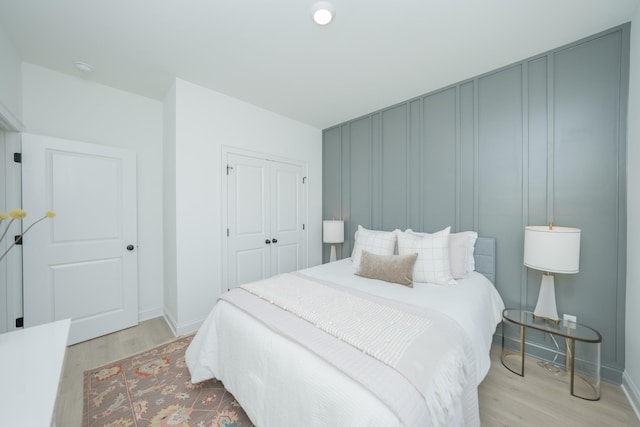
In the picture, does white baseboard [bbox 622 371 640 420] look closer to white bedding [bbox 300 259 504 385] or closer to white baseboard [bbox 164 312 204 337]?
white bedding [bbox 300 259 504 385]

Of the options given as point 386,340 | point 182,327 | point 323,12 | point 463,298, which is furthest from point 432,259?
point 182,327

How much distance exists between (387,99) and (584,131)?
5.85 ft

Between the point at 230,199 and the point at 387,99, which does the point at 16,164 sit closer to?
the point at 230,199

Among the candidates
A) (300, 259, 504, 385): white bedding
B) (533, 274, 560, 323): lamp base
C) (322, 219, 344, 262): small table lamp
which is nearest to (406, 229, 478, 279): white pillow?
(300, 259, 504, 385): white bedding

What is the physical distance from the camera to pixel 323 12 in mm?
1655

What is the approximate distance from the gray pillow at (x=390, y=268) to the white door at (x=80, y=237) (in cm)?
262

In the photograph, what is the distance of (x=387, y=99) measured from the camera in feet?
9.68

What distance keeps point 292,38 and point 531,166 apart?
2.31m

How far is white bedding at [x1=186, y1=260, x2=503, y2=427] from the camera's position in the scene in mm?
951

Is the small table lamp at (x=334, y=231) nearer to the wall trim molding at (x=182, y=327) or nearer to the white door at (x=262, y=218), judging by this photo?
the white door at (x=262, y=218)

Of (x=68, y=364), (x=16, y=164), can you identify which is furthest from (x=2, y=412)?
(x=16, y=164)

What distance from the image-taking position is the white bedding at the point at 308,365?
37.4 inches

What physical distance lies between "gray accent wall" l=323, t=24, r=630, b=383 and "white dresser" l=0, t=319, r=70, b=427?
9.61 ft

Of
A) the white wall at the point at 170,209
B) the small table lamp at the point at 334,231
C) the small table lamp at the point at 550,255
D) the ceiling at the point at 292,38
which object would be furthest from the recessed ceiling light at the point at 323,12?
the small table lamp at the point at 334,231
